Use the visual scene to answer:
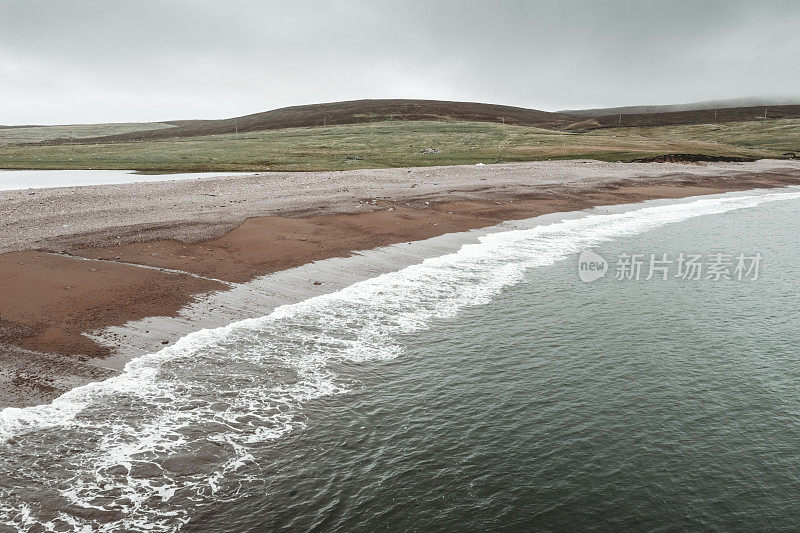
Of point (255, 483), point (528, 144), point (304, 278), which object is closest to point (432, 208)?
point (304, 278)

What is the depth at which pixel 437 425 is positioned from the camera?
503 inches

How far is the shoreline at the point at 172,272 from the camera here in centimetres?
1517

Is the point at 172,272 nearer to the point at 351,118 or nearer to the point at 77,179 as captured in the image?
the point at 77,179

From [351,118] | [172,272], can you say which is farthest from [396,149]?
[351,118]

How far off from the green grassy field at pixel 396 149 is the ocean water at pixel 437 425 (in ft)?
192

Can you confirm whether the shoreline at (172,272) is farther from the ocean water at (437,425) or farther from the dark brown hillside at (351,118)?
the dark brown hillside at (351,118)

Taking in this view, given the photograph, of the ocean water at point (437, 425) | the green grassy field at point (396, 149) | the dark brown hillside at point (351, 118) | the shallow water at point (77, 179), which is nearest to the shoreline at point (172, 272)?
the ocean water at point (437, 425)

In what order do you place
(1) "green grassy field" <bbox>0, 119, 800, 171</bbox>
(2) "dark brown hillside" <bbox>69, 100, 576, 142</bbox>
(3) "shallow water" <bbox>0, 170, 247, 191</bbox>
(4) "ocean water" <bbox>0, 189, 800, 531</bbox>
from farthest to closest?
(2) "dark brown hillside" <bbox>69, 100, 576, 142</bbox> < (1) "green grassy field" <bbox>0, 119, 800, 171</bbox> < (3) "shallow water" <bbox>0, 170, 247, 191</bbox> < (4) "ocean water" <bbox>0, 189, 800, 531</bbox>

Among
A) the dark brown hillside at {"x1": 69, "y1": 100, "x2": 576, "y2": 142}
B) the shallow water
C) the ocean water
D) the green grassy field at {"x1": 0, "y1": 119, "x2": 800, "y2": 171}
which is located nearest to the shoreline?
the ocean water

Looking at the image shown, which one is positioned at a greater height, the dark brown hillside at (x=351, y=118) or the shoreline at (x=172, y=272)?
the dark brown hillside at (x=351, y=118)

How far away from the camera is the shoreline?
15.2 m

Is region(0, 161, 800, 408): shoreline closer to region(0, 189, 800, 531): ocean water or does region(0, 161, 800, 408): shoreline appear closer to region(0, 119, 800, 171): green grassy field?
region(0, 189, 800, 531): ocean water

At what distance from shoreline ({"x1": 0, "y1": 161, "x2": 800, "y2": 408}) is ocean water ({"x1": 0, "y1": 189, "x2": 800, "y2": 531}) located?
1.36m

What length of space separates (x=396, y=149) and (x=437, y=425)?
88.6 metres
